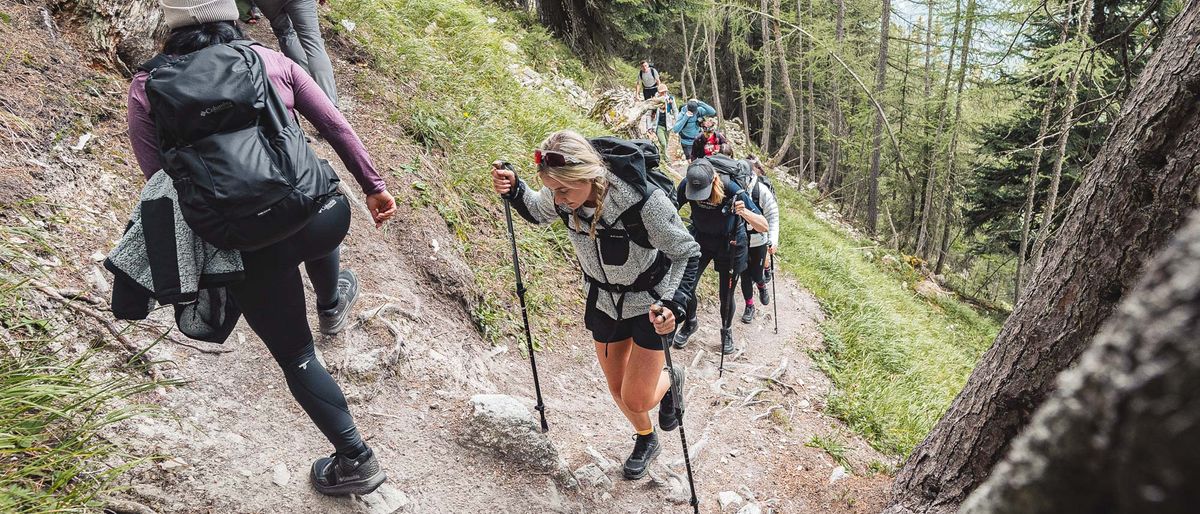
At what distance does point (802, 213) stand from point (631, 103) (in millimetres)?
8162

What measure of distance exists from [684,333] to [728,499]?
274 cm

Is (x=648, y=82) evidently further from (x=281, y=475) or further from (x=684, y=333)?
(x=281, y=475)

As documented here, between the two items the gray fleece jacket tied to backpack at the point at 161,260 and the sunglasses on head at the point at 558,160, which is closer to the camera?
the gray fleece jacket tied to backpack at the point at 161,260

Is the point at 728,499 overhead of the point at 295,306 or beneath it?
beneath

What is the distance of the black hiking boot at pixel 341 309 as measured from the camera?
162 inches

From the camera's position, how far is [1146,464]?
0.51 meters

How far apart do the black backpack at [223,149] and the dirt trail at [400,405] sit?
1.46 m

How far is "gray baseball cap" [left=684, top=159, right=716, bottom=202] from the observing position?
5996 millimetres

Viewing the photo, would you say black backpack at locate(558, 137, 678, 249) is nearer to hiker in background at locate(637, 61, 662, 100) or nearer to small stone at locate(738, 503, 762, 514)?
small stone at locate(738, 503, 762, 514)

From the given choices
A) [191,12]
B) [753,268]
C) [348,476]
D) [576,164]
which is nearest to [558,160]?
[576,164]

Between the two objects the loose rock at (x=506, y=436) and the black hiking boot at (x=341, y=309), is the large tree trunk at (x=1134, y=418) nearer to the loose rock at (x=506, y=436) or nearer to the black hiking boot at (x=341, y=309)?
the loose rock at (x=506, y=436)

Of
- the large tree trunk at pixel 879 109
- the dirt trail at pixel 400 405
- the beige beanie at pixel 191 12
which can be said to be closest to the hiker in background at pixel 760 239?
the dirt trail at pixel 400 405

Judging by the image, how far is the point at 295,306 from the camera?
269 centimetres

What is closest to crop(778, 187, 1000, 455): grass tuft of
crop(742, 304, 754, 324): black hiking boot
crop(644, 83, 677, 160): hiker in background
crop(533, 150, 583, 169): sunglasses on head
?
crop(742, 304, 754, 324): black hiking boot
